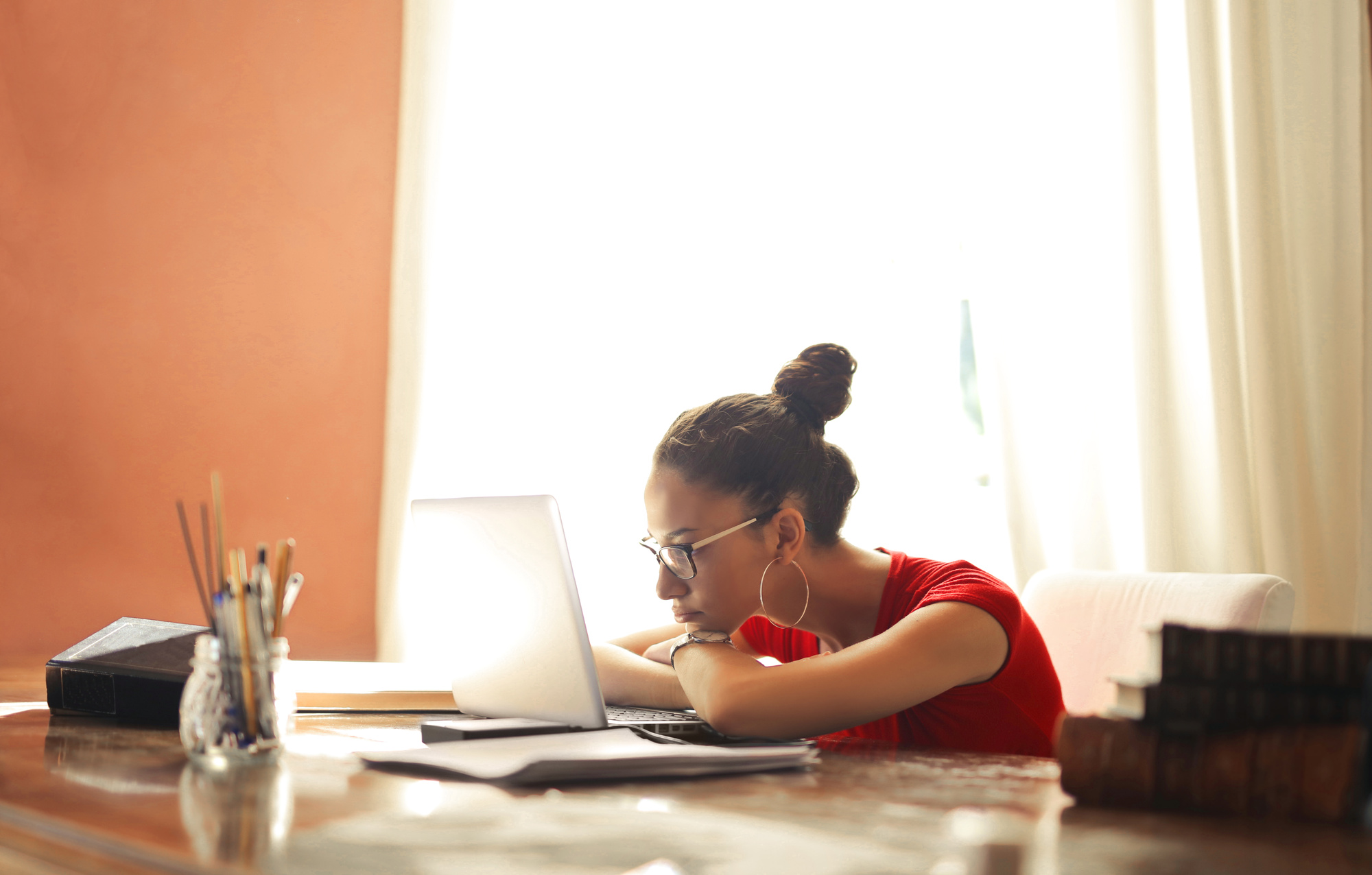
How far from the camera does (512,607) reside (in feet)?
4.10

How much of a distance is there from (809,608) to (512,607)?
1.80 feet

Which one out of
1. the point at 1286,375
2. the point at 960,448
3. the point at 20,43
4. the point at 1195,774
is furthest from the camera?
the point at 960,448

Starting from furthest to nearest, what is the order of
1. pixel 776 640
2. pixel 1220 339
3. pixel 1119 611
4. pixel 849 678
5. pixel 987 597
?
pixel 1220 339 < pixel 776 640 < pixel 1119 611 < pixel 987 597 < pixel 849 678

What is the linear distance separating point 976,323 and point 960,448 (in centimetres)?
44

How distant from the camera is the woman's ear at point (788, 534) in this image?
5.06ft

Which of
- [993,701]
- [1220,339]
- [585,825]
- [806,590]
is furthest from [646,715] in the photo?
[1220,339]

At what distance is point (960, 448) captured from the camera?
9.52 feet

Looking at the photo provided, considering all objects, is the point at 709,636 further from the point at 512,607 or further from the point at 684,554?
the point at 512,607

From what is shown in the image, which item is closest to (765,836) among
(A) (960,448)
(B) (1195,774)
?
(B) (1195,774)

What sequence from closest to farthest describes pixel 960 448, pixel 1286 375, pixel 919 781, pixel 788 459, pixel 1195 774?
pixel 1195 774, pixel 919 781, pixel 788 459, pixel 1286 375, pixel 960 448

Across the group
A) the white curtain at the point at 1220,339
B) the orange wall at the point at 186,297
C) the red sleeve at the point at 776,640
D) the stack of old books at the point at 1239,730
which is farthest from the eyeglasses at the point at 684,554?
the orange wall at the point at 186,297

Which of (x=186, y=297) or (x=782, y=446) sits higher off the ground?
(x=186, y=297)

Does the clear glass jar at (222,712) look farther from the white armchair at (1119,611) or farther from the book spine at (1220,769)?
the white armchair at (1119,611)

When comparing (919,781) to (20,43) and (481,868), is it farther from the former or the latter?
(20,43)
